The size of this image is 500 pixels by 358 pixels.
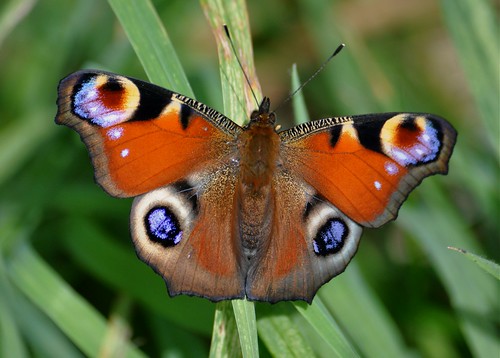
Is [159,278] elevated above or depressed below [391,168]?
below

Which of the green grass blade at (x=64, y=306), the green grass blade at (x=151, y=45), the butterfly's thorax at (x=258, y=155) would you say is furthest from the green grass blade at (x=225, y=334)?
the green grass blade at (x=151, y=45)

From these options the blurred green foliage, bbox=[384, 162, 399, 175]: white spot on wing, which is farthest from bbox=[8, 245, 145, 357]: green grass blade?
bbox=[384, 162, 399, 175]: white spot on wing

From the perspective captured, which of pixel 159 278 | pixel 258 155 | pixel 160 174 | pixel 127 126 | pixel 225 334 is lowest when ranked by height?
pixel 159 278

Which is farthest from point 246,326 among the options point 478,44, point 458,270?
point 478,44

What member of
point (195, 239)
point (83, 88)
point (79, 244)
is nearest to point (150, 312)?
point (79, 244)

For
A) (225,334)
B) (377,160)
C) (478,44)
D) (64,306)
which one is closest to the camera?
(225,334)

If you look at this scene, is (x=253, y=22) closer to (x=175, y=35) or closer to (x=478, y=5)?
(x=175, y=35)

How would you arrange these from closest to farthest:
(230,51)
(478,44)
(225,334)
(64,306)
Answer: (225,334)
(230,51)
(64,306)
(478,44)

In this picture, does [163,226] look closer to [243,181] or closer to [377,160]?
[243,181]

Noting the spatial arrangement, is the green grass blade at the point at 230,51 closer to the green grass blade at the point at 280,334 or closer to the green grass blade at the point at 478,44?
the green grass blade at the point at 280,334
